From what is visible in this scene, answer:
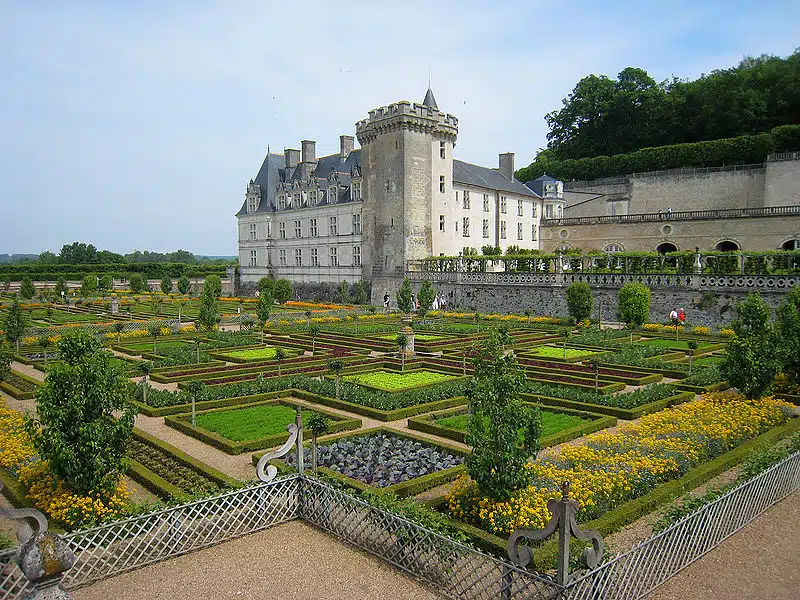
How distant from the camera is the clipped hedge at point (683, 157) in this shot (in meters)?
50.9

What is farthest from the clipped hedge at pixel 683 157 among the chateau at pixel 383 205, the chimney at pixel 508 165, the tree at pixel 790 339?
the tree at pixel 790 339

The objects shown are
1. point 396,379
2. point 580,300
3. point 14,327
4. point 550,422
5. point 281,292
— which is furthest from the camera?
point 281,292

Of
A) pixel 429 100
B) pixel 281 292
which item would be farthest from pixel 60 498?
pixel 429 100

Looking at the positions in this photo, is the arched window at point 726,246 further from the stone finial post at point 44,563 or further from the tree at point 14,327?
the stone finial post at point 44,563

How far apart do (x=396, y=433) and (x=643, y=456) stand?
5510 mm

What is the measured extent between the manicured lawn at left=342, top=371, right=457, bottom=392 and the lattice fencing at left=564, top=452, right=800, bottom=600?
10713 millimetres

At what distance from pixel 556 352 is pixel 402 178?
80.5ft

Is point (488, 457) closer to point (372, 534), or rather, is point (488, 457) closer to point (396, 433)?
point (372, 534)

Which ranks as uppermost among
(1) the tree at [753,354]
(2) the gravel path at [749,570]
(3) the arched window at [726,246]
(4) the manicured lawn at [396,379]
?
(3) the arched window at [726,246]

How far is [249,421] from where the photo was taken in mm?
15562

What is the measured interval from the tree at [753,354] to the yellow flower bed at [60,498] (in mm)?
14279

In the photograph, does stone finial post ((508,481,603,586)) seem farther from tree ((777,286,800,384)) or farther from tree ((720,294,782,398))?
tree ((777,286,800,384))

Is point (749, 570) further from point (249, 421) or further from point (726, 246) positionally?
point (726, 246)

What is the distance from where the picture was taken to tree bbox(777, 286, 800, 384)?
1634cm
